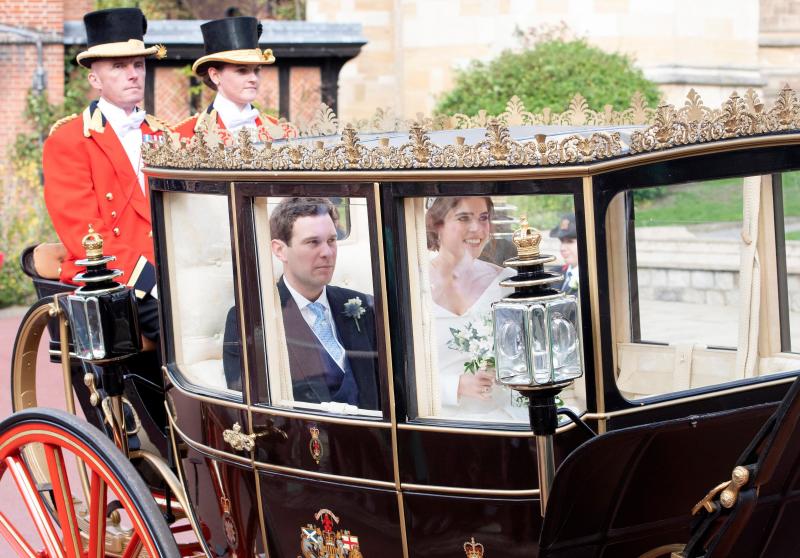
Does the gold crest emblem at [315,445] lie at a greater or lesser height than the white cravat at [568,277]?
lesser

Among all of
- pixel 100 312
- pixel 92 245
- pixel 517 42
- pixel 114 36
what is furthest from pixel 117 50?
pixel 517 42

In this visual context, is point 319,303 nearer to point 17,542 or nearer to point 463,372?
point 463,372

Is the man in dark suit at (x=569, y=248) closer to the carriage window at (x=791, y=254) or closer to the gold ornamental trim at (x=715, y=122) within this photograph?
the gold ornamental trim at (x=715, y=122)

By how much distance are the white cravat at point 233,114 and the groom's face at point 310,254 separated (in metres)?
1.87

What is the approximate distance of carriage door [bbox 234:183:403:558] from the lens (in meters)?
3.11

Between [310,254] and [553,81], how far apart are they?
401 inches

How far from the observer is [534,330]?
2541 mm

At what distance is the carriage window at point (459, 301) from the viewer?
3.00 metres

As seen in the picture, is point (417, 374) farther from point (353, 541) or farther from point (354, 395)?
point (353, 541)

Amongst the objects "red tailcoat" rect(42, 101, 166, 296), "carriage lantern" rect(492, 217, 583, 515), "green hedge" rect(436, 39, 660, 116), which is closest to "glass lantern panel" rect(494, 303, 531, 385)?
"carriage lantern" rect(492, 217, 583, 515)

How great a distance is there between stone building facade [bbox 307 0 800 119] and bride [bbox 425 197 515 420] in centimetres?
1260

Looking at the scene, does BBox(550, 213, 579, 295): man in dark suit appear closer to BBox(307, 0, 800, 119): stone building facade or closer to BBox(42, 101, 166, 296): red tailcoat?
BBox(42, 101, 166, 296): red tailcoat

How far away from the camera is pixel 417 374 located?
3.08 m


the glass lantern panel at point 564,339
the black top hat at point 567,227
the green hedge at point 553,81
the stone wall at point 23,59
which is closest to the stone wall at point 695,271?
the black top hat at point 567,227
